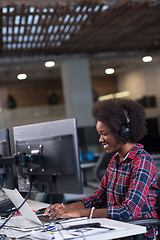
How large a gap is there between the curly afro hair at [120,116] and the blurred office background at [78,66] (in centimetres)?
432

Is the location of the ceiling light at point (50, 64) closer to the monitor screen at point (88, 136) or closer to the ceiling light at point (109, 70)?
the ceiling light at point (109, 70)

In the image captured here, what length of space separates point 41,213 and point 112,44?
6961 millimetres

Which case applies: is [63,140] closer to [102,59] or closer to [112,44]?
[112,44]

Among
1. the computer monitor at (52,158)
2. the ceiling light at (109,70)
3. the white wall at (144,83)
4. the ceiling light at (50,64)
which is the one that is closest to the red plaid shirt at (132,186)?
the computer monitor at (52,158)

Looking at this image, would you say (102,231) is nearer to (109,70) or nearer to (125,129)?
(125,129)

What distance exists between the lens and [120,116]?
2.89 meters

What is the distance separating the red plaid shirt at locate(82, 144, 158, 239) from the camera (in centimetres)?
275

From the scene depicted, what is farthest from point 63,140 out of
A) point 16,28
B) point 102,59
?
point 102,59

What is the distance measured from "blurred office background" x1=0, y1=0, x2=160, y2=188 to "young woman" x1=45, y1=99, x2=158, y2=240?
4.36 m

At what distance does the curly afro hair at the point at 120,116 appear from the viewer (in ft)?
9.46

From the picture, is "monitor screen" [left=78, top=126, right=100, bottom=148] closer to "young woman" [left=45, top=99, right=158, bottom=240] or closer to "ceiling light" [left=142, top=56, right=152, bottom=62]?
"ceiling light" [left=142, top=56, right=152, bottom=62]

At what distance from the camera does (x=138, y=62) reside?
1123 cm

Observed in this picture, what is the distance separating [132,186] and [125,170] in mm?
186

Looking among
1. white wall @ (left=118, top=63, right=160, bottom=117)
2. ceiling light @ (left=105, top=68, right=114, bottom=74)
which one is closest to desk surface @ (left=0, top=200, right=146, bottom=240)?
white wall @ (left=118, top=63, right=160, bottom=117)
